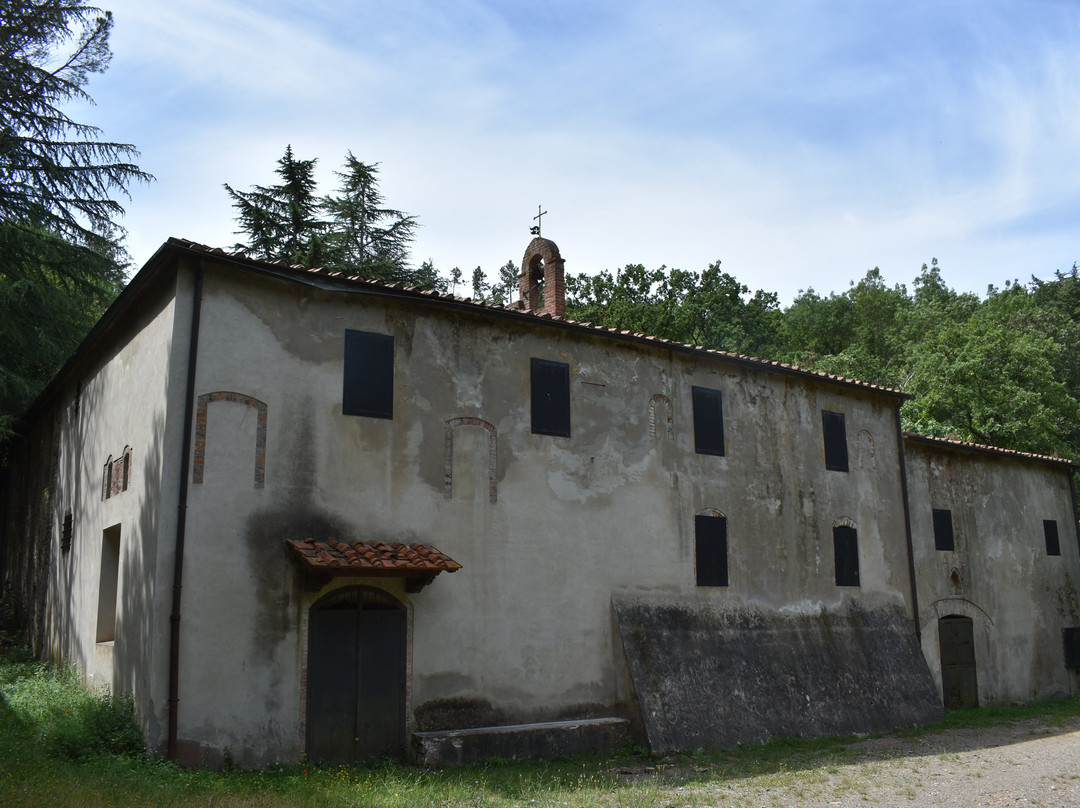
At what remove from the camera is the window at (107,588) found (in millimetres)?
13039

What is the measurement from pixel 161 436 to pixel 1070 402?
29.5 meters

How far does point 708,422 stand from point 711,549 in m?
2.24

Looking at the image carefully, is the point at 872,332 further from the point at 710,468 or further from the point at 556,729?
the point at 556,729

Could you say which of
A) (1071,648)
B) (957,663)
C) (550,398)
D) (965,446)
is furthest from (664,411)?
(1071,648)

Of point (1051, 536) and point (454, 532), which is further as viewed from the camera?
point (1051, 536)

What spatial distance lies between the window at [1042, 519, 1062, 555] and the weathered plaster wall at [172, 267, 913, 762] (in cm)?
807

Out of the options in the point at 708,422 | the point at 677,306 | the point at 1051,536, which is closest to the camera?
the point at 708,422

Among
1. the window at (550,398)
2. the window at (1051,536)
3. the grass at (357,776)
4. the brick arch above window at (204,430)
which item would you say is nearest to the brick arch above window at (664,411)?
the window at (550,398)

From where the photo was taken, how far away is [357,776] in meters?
10.5

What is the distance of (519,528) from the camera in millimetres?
13391

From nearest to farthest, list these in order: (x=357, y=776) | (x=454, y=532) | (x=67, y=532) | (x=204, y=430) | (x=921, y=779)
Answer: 1. (x=357, y=776)
2. (x=204, y=430)
3. (x=921, y=779)
4. (x=454, y=532)
5. (x=67, y=532)

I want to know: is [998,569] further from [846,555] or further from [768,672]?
[768,672]

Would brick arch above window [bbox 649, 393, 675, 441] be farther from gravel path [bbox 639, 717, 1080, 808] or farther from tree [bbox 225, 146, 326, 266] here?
tree [bbox 225, 146, 326, 266]

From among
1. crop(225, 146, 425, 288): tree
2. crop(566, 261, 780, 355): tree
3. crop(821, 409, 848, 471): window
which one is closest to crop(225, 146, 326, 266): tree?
crop(225, 146, 425, 288): tree
